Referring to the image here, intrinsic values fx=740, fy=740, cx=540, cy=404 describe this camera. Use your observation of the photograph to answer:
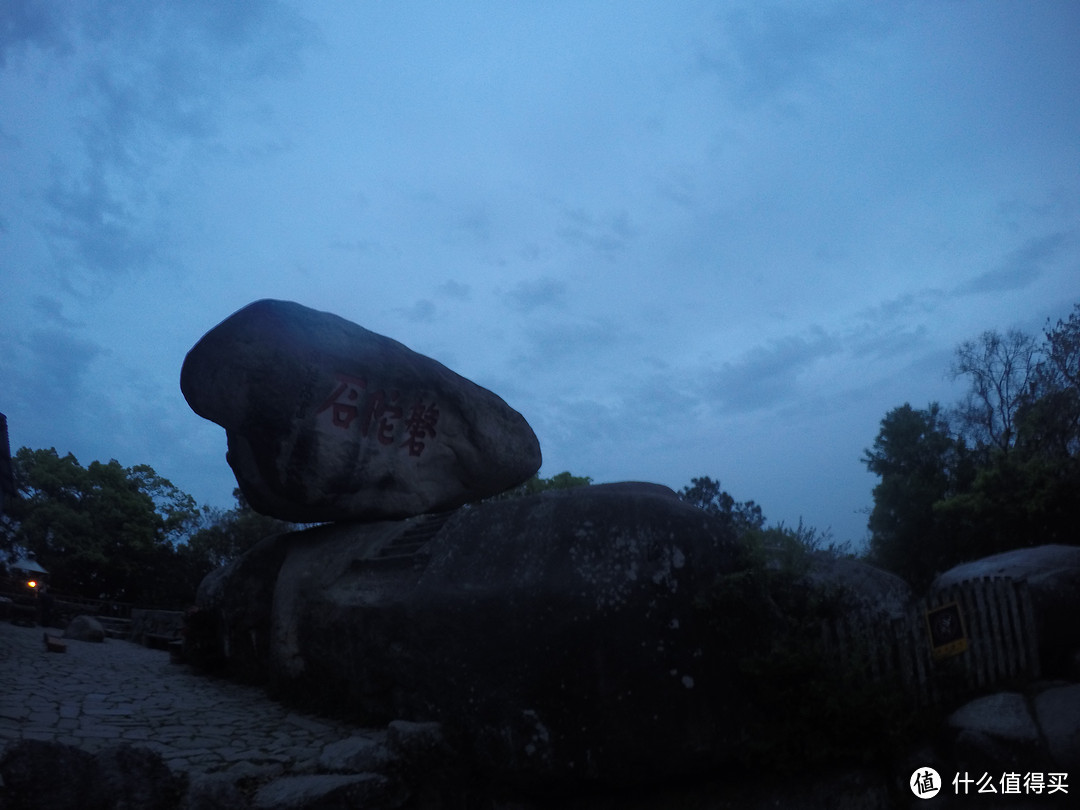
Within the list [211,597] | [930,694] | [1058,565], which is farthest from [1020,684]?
[211,597]

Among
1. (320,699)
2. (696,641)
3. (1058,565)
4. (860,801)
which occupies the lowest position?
(860,801)

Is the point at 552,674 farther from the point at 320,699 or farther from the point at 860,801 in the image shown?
the point at 320,699

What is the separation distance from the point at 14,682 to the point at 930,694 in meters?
10.2

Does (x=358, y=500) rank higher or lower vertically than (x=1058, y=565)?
higher

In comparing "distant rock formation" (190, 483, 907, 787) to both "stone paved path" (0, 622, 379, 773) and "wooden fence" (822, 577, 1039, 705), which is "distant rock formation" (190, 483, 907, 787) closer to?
"wooden fence" (822, 577, 1039, 705)

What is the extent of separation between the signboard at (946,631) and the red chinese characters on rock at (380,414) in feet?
23.3

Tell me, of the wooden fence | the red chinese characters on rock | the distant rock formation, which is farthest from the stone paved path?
the wooden fence

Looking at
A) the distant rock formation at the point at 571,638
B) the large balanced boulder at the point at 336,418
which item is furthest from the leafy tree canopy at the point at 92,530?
the distant rock formation at the point at 571,638

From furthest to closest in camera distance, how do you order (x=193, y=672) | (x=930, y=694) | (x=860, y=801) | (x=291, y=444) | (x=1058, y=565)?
Answer: 1. (x=193, y=672)
2. (x=291, y=444)
3. (x=1058, y=565)
4. (x=930, y=694)
5. (x=860, y=801)

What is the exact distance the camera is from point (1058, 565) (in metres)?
7.54

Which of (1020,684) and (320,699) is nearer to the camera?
(1020,684)

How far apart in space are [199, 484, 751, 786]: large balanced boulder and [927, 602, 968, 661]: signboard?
1424 millimetres

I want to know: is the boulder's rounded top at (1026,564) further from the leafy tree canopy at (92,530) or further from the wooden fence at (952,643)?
the leafy tree canopy at (92,530)

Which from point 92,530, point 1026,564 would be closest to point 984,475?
point 1026,564
